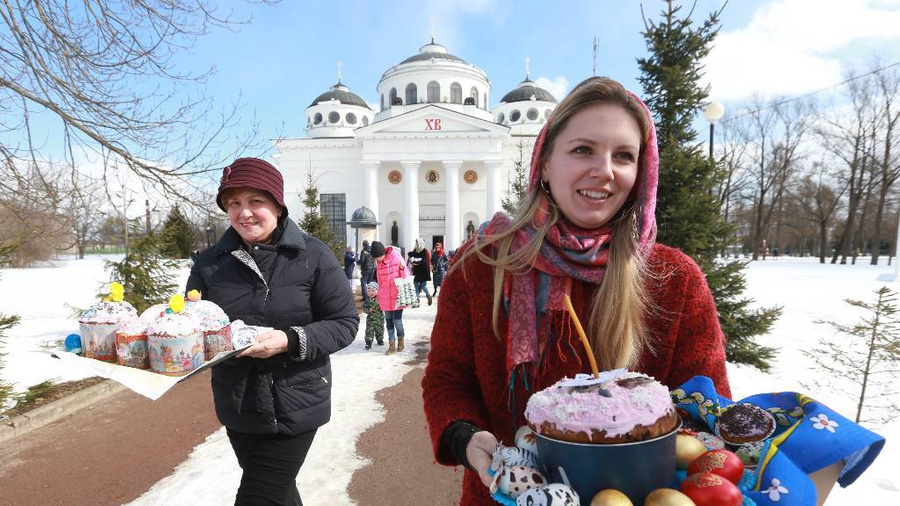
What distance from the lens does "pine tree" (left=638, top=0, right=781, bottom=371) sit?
6.27 m

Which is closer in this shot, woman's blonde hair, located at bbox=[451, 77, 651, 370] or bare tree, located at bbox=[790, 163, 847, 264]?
woman's blonde hair, located at bbox=[451, 77, 651, 370]

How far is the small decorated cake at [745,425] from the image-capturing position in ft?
3.19

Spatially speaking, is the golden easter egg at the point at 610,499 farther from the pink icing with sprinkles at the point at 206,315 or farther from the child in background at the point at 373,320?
the child in background at the point at 373,320

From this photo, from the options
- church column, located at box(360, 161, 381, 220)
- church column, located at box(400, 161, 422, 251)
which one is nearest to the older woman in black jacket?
church column, located at box(400, 161, 422, 251)

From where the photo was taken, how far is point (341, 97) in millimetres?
52469

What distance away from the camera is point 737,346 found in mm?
6422

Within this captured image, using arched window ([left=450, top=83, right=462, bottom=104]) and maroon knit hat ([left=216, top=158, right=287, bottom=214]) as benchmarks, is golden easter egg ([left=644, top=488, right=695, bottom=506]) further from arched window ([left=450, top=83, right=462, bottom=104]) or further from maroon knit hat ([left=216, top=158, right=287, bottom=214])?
arched window ([left=450, top=83, right=462, bottom=104])

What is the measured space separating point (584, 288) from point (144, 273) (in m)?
8.92

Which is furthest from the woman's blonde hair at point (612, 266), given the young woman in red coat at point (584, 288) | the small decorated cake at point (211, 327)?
the small decorated cake at point (211, 327)

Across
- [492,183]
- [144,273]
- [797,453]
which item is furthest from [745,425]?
[492,183]

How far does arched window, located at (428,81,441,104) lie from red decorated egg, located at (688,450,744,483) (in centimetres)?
4712

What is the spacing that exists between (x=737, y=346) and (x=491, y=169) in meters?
34.6

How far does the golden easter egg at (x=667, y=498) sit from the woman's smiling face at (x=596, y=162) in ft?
2.39

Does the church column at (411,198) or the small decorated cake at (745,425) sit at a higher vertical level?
the church column at (411,198)
